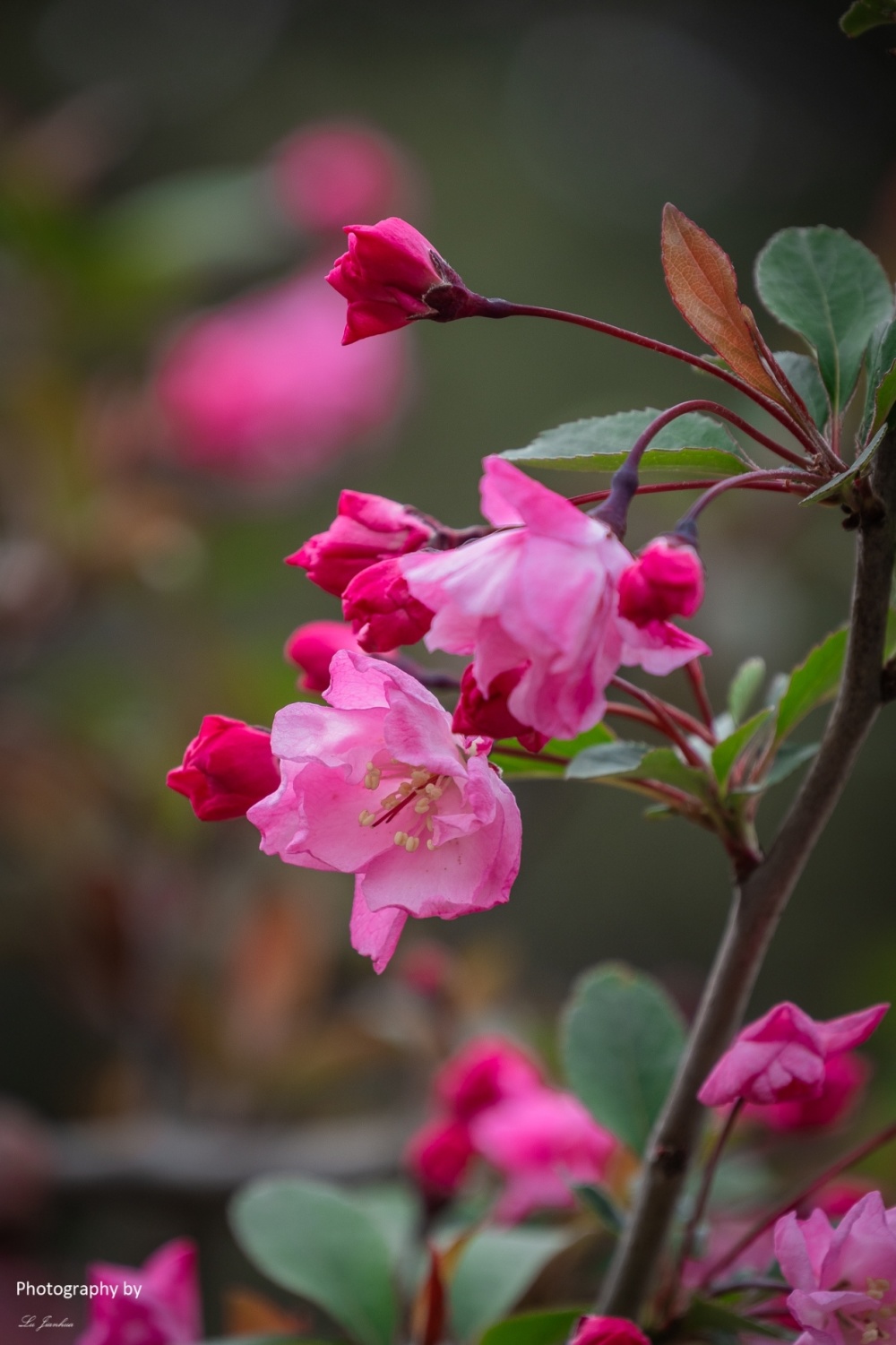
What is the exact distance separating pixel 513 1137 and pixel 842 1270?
384 mm

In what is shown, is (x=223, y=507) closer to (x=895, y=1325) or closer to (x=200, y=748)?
(x=200, y=748)

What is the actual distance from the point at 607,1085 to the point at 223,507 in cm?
133

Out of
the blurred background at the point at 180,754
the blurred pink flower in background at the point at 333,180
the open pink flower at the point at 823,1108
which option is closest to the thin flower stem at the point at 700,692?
the open pink flower at the point at 823,1108

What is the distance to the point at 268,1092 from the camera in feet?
4.28

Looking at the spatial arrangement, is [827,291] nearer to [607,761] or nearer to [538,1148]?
[607,761]

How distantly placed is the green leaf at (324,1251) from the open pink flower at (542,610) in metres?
0.39

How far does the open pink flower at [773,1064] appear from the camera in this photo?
1.27ft

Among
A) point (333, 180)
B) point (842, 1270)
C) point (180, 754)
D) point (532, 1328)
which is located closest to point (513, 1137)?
point (532, 1328)

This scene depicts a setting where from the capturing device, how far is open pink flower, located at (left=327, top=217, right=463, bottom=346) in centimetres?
38

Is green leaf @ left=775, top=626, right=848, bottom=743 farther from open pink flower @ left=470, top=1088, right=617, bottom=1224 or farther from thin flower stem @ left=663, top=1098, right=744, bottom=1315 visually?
open pink flower @ left=470, top=1088, right=617, bottom=1224

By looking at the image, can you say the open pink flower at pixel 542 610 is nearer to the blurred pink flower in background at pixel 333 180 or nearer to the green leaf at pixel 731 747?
the green leaf at pixel 731 747

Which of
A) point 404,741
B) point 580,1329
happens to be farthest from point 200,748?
point 580,1329

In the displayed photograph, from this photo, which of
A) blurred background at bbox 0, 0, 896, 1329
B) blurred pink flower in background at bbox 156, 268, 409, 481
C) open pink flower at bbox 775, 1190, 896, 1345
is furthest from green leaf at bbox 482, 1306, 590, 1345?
blurred pink flower in background at bbox 156, 268, 409, 481

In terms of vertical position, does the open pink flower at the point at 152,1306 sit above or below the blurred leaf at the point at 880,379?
below
